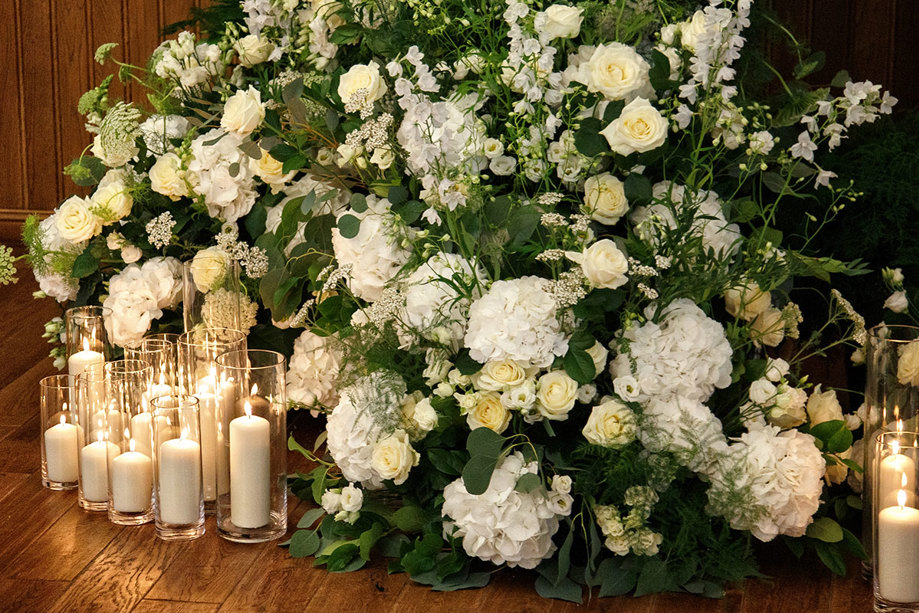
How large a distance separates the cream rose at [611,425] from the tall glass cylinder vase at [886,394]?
0.39 meters

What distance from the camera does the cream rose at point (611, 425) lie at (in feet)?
5.99

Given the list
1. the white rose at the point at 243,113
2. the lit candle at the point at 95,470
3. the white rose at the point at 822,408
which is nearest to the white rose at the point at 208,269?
the white rose at the point at 243,113

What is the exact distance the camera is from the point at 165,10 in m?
3.58

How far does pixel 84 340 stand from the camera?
2422 mm

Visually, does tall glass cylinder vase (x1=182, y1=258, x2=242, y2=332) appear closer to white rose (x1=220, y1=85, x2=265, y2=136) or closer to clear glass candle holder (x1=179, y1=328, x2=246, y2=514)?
clear glass candle holder (x1=179, y1=328, x2=246, y2=514)

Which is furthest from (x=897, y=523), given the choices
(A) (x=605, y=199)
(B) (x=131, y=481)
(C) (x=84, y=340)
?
(C) (x=84, y=340)

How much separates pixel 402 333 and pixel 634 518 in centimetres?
47

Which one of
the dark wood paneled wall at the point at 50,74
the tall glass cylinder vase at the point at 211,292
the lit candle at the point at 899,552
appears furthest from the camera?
the dark wood paneled wall at the point at 50,74

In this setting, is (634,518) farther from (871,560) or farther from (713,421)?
(871,560)

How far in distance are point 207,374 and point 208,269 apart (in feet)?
0.75

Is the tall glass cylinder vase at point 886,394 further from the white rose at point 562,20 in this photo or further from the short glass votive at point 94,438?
the short glass votive at point 94,438

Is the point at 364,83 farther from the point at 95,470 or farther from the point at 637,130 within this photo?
the point at 95,470

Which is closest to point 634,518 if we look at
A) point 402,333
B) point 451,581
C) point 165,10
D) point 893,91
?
point 451,581

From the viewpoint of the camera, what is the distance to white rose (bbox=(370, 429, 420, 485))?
190 centimetres
